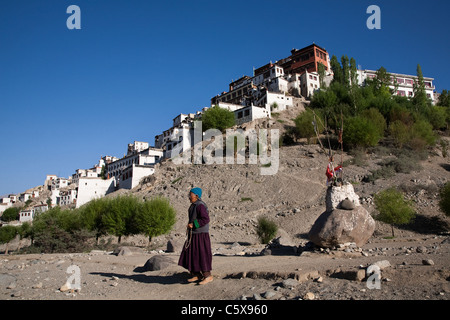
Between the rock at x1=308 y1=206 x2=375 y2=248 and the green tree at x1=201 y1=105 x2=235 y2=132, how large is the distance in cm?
4579

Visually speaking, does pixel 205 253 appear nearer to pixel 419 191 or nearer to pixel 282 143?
pixel 419 191

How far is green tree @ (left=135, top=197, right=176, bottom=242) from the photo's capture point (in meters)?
25.4

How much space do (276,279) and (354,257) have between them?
12.8ft

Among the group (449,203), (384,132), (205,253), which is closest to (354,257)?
(205,253)

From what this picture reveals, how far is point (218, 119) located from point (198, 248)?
4945 centimetres

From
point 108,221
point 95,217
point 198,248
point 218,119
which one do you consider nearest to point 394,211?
point 198,248

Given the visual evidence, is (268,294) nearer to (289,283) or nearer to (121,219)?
(289,283)

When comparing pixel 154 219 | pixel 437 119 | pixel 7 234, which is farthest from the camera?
pixel 437 119

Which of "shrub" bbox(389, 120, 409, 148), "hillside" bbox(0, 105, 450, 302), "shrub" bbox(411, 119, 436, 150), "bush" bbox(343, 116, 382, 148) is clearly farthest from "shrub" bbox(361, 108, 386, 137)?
"hillside" bbox(0, 105, 450, 302)

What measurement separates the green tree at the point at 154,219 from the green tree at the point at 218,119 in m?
30.8

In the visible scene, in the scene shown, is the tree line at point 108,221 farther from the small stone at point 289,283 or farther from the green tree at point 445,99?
the green tree at point 445,99

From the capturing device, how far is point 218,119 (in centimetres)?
5572

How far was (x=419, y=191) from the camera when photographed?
25922 mm

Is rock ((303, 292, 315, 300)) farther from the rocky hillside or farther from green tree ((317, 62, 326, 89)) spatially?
green tree ((317, 62, 326, 89))
